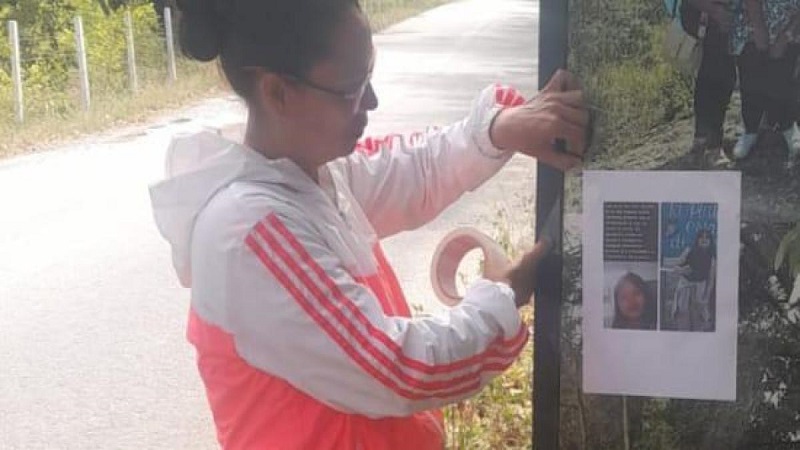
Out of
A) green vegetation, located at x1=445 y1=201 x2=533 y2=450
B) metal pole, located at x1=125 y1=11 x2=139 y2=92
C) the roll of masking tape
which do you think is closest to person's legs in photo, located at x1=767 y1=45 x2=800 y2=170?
the roll of masking tape

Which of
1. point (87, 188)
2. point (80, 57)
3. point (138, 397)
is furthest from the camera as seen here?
point (80, 57)

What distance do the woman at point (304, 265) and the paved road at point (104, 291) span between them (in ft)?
0.44

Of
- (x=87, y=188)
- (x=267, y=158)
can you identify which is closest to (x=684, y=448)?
(x=267, y=158)

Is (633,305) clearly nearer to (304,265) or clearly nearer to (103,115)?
(304,265)

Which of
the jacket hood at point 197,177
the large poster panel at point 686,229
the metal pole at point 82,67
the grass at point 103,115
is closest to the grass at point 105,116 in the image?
the grass at point 103,115

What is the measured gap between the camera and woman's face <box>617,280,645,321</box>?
152 centimetres

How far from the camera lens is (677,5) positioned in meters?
1.44

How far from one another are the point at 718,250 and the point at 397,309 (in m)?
0.44

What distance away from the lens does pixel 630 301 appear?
1.53 meters

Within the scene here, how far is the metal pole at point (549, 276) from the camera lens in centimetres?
147

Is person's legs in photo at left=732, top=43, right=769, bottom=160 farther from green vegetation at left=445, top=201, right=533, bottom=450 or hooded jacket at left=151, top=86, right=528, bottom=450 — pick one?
green vegetation at left=445, top=201, right=533, bottom=450

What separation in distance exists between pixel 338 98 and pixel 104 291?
477 centimetres

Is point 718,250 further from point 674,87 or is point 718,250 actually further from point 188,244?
point 188,244

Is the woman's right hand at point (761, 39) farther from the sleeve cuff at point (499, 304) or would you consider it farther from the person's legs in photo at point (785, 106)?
the sleeve cuff at point (499, 304)
